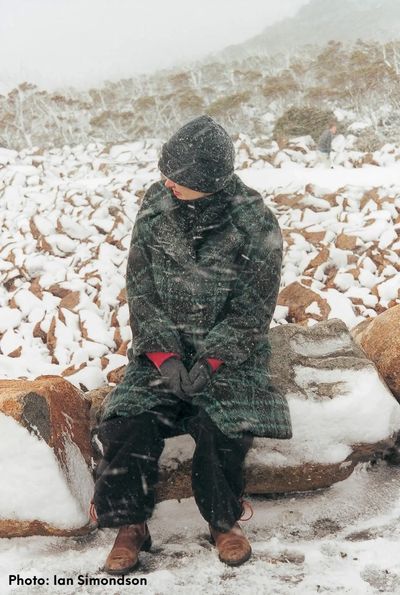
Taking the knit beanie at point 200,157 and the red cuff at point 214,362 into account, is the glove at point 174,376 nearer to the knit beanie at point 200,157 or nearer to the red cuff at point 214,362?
the red cuff at point 214,362

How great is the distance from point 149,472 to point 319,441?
855 mm

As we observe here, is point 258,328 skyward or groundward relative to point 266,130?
skyward

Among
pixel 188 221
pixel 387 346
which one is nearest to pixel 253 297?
pixel 188 221

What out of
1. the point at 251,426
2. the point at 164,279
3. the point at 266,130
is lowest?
the point at 266,130

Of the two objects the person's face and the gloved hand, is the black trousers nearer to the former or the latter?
the gloved hand

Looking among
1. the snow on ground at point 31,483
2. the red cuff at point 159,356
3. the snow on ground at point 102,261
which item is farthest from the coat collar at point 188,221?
the snow on ground at point 102,261

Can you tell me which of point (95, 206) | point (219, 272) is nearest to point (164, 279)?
point (219, 272)

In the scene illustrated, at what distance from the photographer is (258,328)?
2.26 m

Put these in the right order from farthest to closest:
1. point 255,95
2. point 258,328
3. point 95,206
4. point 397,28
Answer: point 397,28
point 255,95
point 95,206
point 258,328

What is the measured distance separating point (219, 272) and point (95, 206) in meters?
4.61

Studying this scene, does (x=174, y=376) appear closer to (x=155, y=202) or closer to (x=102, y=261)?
(x=155, y=202)

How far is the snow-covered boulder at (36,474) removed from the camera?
6.91 feet

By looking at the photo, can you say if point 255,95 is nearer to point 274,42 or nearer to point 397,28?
point 274,42

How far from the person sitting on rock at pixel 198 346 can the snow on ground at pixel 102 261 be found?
59.1 inches
